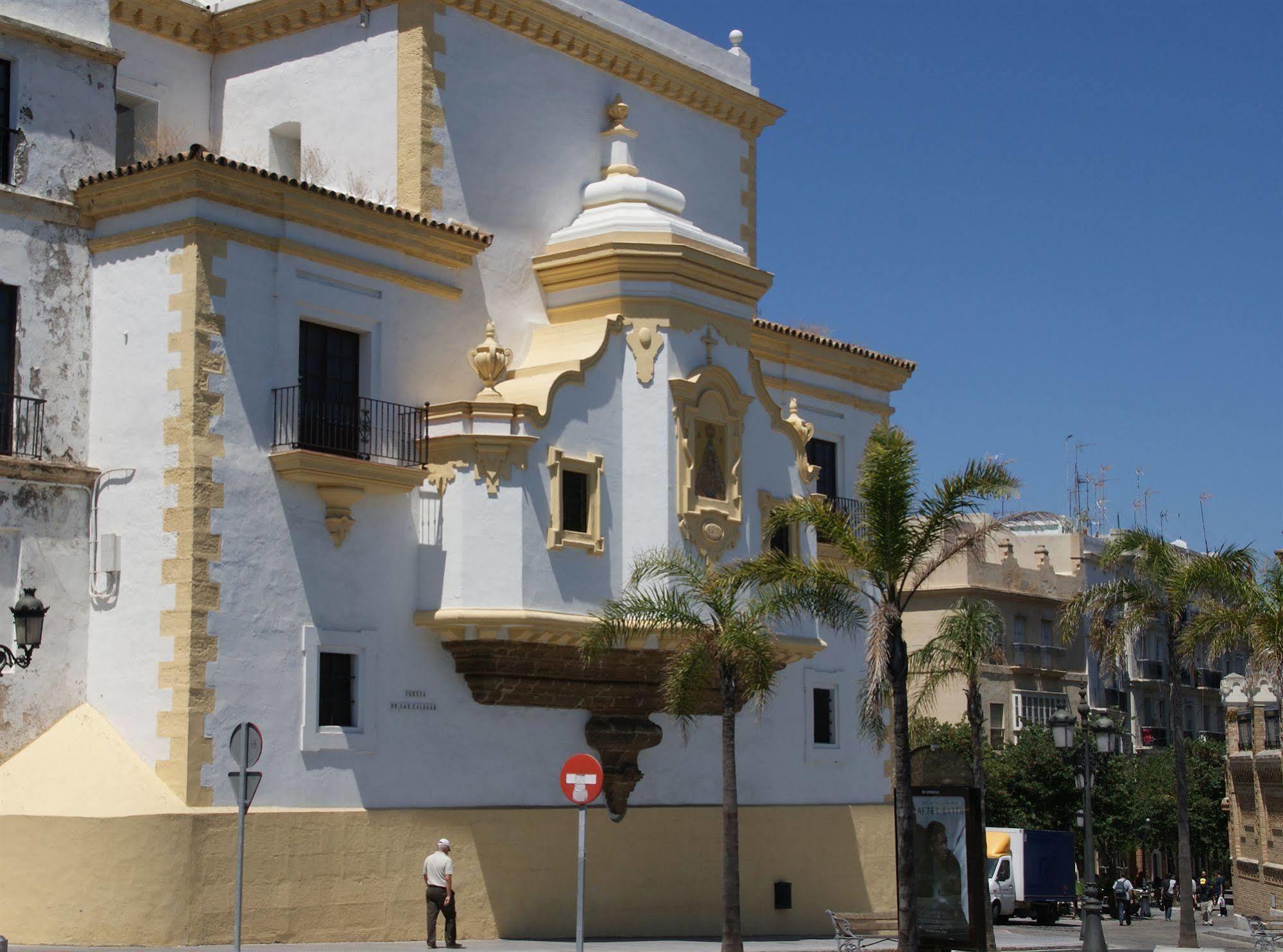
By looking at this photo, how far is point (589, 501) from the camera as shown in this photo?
2566 cm

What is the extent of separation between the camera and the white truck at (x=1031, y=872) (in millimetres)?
44344

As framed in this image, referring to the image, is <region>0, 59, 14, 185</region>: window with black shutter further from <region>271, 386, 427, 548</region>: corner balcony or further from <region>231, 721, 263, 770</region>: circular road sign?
<region>231, 721, 263, 770</region>: circular road sign

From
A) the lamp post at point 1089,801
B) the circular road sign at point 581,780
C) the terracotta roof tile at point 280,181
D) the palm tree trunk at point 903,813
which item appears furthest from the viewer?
the lamp post at point 1089,801

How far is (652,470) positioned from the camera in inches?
1025

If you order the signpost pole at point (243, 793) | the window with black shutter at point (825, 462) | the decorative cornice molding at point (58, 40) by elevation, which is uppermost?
the decorative cornice molding at point (58, 40)

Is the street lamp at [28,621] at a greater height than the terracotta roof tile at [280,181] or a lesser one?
lesser

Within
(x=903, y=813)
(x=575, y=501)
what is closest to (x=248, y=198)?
(x=575, y=501)

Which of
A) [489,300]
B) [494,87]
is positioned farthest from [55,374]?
[494,87]

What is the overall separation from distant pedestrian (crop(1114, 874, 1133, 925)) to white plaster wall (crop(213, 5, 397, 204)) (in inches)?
1240

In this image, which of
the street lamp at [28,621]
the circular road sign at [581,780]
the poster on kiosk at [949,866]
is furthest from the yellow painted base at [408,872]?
the circular road sign at [581,780]

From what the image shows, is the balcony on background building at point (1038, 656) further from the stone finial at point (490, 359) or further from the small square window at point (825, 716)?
the stone finial at point (490, 359)

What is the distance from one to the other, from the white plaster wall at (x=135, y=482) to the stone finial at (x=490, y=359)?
4561 mm

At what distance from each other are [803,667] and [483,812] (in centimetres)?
765

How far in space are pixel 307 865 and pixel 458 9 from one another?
40.3 feet
